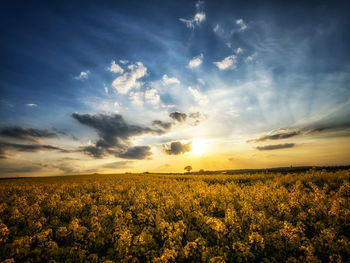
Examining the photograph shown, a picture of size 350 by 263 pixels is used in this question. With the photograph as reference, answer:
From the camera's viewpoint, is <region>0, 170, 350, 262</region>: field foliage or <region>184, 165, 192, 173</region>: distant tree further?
<region>184, 165, 192, 173</region>: distant tree

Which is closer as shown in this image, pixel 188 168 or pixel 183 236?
pixel 183 236

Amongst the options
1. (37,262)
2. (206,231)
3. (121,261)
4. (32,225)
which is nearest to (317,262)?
(206,231)

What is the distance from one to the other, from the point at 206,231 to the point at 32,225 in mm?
6658

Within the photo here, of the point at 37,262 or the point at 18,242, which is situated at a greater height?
the point at 18,242

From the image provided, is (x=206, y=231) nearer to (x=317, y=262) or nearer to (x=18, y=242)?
(x=317, y=262)

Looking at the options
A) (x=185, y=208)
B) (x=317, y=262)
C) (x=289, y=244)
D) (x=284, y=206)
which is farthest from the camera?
(x=185, y=208)

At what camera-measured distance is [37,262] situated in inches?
169

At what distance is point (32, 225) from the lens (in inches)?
236

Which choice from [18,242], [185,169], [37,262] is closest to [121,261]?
[37,262]

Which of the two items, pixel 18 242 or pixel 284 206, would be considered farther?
pixel 284 206

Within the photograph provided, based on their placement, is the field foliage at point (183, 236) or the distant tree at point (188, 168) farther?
the distant tree at point (188, 168)

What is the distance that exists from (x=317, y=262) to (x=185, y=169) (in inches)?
5341

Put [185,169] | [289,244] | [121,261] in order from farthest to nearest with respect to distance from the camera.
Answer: [185,169] < [289,244] < [121,261]

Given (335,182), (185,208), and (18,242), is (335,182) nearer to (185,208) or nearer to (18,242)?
(185,208)
